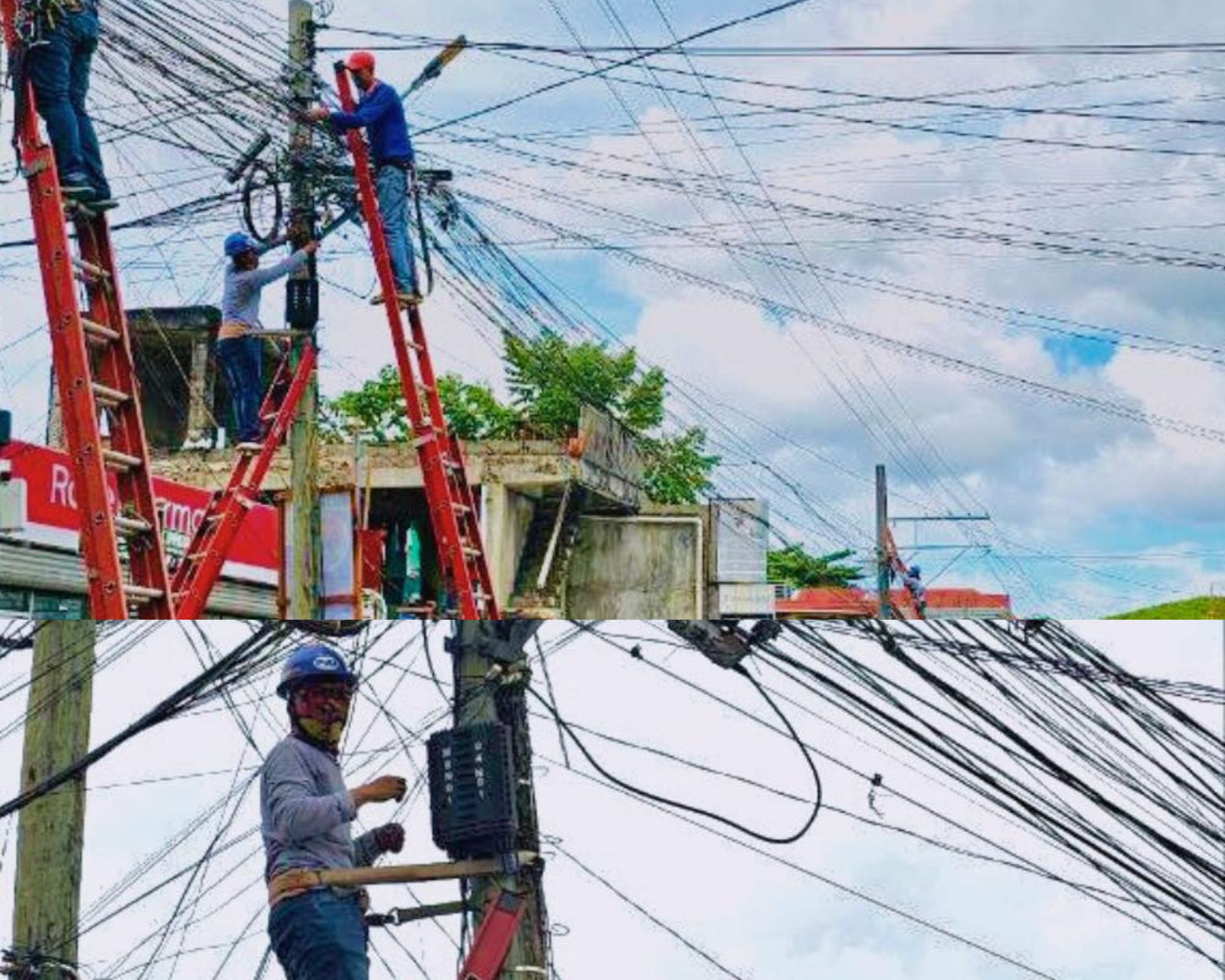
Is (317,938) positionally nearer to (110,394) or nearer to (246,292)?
(110,394)

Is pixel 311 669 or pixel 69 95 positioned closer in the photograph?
pixel 311 669

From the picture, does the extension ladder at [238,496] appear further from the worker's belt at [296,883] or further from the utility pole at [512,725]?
the worker's belt at [296,883]

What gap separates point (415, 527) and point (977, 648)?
16.5 metres

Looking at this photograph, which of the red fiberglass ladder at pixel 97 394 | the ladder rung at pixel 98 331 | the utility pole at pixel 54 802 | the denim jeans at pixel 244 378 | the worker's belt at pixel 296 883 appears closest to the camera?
the worker's belt at pixel 296 883

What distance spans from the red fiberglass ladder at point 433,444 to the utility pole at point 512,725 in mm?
5487

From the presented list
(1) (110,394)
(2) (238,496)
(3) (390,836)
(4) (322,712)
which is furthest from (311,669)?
(2) (238,496)

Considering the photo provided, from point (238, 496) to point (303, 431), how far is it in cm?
139

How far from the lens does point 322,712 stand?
19.0ft

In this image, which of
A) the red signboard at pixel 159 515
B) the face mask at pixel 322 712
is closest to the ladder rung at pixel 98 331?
the red signboard at pixel 159 515

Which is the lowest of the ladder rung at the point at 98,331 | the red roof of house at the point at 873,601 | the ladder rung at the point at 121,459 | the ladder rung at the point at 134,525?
the ladder rung at the point at 134,525

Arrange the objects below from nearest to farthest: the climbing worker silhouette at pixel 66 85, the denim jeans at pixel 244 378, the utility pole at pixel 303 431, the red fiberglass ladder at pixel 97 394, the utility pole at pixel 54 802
→ the utility pole at pixel 54 802
the red fiberglass ladder at pixel 97 394
the climbing worker silhouette at pixel 66 85
the denim jeans at pixel 244 378
the utility pole at pixel 303 431

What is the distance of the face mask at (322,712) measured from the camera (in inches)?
226

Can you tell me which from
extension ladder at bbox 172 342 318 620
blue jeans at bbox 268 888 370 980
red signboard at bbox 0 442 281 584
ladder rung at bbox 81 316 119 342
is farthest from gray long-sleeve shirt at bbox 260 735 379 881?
extension ladder at bbox 172 342 318 620

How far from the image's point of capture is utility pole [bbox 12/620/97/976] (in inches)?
301
